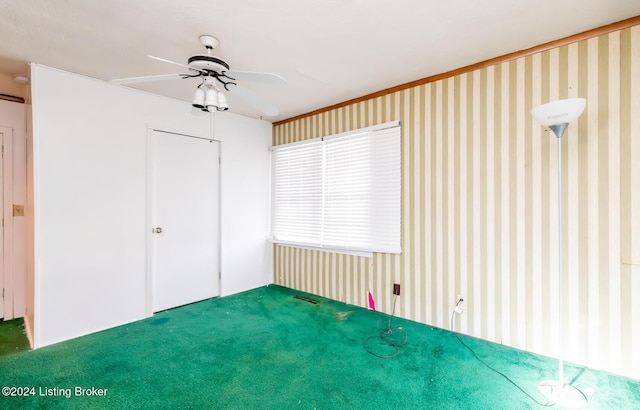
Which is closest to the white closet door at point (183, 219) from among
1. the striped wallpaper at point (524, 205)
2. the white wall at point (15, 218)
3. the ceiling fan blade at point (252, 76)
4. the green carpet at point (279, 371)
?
the green carpet at point (279, 371)

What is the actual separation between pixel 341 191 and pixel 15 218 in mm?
3756

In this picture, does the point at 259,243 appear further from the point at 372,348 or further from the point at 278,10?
the point at 278,10

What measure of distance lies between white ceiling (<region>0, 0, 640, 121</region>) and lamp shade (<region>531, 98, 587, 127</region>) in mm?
641

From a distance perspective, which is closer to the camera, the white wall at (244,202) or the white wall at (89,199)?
the white wall at (89,199)

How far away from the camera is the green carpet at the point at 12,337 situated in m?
2.57

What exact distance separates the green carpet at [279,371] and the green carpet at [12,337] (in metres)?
0.17

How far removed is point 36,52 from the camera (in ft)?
7.89

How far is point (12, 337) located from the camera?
279 cm

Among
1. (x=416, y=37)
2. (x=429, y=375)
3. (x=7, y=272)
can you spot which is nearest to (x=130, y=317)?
(x=7, y=272)

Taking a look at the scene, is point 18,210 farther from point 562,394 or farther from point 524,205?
point 562,394

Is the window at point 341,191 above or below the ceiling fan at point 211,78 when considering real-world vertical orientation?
below

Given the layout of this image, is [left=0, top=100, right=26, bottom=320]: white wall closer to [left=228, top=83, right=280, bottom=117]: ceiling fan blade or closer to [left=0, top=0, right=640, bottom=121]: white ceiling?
[left=0, top=0, right=640, bottom=121]: white ceiling

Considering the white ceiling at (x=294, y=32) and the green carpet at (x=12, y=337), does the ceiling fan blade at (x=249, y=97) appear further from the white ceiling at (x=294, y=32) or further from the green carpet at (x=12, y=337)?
the green carpet at (x=12, y=337)

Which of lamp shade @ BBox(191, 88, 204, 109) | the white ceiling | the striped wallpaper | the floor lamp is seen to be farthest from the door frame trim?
the floor lamp
